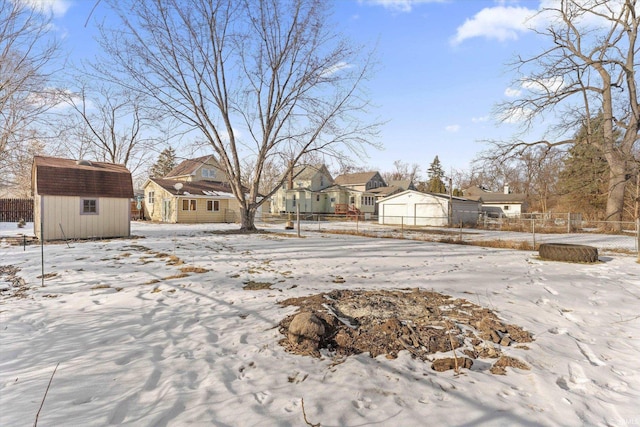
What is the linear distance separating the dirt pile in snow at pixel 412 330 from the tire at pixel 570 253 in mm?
6274

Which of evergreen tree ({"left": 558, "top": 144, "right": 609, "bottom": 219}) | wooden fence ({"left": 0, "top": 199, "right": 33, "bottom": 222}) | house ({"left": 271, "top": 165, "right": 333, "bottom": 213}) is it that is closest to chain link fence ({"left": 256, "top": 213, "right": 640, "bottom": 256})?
evergreen tree ({"left": 558, "top": 144, "right": 609, "bottom": 219})

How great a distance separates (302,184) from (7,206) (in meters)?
30.4

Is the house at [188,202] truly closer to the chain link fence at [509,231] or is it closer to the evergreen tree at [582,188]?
the chain link fence at [509,231]

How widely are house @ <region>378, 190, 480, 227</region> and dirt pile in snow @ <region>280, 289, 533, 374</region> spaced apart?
2303 cm

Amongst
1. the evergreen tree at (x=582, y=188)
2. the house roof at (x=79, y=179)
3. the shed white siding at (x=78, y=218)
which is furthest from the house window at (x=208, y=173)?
the evergreen tree at (x=582, y=188)

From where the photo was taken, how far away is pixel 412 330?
397cm

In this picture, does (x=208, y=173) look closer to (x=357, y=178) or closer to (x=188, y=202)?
(x=188, y=202)

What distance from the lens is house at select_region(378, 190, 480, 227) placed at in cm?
2856

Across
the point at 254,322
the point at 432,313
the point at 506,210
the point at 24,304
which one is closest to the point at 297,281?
the point at 254,322

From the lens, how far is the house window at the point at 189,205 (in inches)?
1062

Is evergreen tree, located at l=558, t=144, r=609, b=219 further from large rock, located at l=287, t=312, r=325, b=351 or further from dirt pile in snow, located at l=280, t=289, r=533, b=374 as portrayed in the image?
large rock, located at l=287, t=312, r=325, b=351

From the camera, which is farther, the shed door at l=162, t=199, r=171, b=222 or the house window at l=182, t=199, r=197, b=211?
the shed door at l=162, t=199, r=171, b=222

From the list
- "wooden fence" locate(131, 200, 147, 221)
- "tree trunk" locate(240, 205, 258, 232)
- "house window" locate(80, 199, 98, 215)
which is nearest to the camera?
"house window" locate(80, 199, 98, 215)

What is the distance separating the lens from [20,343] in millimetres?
3795
